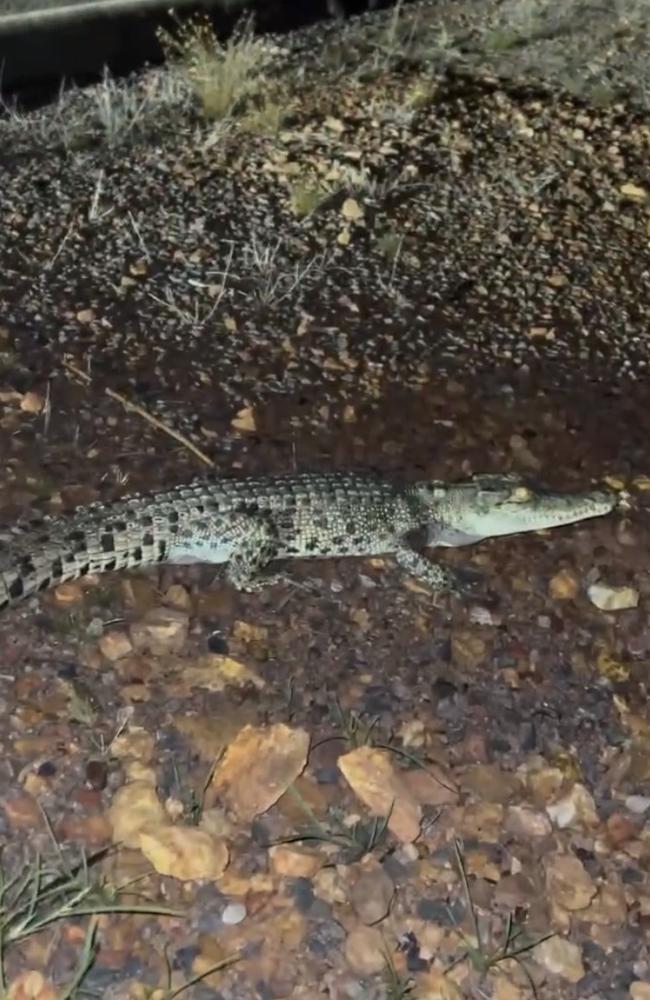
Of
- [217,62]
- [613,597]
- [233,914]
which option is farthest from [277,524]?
[217,62]

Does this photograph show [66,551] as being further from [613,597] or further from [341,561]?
[613,597]

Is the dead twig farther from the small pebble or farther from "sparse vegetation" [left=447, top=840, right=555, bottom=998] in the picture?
"sparse vegetation" [left=447, top=840, right=555, bottom=998]

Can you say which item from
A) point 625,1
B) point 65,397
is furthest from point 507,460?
point 625,1

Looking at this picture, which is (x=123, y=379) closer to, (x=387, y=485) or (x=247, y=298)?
(x=247, y=298)

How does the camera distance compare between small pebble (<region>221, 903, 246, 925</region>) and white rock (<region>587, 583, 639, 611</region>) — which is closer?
small pebble (<region>221, 903, 246, 925</region>)

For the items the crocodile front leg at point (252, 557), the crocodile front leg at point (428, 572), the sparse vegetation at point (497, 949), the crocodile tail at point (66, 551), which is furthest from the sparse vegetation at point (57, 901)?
the crocodile front leg at point (428, 572)

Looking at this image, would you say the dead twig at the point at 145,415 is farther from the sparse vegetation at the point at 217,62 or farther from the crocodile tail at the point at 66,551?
the sparse vegetation at the point at 217,62

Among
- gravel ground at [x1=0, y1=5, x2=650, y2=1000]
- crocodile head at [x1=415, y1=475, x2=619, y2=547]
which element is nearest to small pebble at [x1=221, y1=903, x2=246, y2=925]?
gravel ground at [x1=0, y1=5, x2=650, y2=1000]
